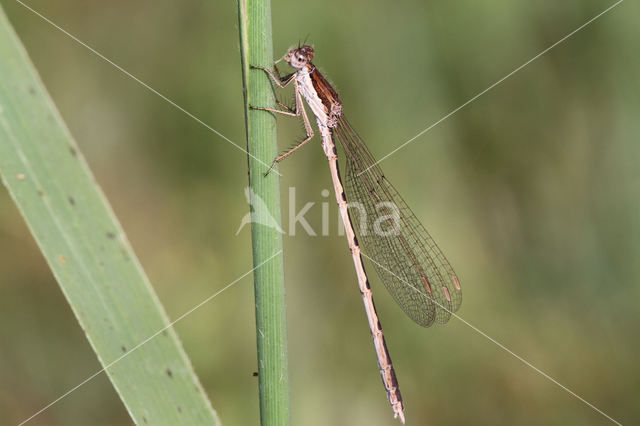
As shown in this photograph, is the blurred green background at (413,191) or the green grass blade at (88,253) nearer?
the green grass blade at (88,253)

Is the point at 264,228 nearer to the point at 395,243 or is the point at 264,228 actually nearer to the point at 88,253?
the point at 88,253

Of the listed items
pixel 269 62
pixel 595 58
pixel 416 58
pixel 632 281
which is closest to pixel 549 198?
pixel 632 281

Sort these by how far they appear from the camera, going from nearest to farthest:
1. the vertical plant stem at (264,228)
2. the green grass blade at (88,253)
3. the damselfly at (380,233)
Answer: the green grass blade at (88,253)
the vertical plant stem at (264,228)
the damselfly at (380,233)

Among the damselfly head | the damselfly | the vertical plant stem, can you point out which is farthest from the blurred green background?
the vertical plant stem

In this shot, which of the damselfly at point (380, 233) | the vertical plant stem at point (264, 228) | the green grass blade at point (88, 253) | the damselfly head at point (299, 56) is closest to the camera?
the green grass blade at point (88, 253)

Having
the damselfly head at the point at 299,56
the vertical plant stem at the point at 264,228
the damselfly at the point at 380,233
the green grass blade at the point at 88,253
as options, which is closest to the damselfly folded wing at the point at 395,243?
the damselfly at the point at 380,233

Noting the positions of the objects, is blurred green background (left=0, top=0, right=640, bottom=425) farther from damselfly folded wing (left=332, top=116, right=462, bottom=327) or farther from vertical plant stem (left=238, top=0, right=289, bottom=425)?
vertical plant stem (left=238, top=0, right=289, bottom=425)

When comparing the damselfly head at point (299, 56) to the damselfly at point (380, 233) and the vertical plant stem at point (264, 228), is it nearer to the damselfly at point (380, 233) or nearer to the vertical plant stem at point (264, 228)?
the damselfly at point (380, 233)
